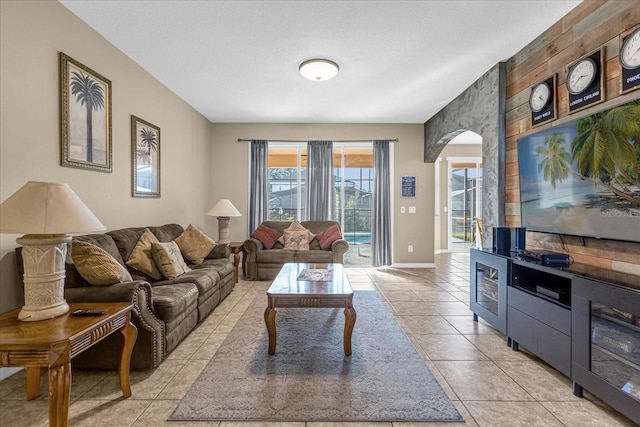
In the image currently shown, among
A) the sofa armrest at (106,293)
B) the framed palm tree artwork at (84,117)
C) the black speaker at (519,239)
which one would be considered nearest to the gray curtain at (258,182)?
the framed palm tree artwork at (84,117)

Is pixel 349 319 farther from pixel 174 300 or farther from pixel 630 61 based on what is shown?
pixel 630 61

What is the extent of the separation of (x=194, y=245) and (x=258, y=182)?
226 centimetres

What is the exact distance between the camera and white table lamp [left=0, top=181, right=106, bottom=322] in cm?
152

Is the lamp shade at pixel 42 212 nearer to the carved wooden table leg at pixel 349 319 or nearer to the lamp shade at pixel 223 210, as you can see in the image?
the carved wooden table leg at pixel 349 319

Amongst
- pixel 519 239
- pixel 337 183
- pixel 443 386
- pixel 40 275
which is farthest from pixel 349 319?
pixel 337 183

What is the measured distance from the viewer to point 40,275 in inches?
63.5

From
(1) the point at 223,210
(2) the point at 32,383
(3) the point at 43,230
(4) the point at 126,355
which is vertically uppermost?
(1) the point at 223,210

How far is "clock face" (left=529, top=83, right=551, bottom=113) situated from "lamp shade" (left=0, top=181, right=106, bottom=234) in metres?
3.64

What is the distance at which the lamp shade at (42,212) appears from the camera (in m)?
1.50

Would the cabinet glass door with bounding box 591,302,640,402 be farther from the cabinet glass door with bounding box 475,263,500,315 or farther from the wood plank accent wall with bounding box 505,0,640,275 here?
the cabinet glass door with bounding box 475,263,500,315

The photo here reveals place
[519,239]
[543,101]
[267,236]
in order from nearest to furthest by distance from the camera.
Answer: [543,101] → [519,239] → [267,236]

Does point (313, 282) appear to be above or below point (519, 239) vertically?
below

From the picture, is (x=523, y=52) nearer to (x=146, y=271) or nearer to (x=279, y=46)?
(x=279, y=46)

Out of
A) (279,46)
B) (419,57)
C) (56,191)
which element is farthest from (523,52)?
(56,191)
